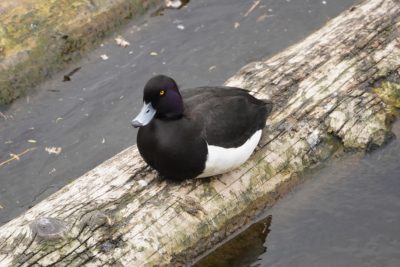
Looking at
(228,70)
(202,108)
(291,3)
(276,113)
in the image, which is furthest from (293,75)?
(291,3)

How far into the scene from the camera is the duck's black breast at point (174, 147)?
5.03 meters

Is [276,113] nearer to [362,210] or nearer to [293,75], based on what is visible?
[293,75]

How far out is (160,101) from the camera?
505 cm

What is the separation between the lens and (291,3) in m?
8.75

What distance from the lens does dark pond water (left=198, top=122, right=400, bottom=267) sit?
17.7 ft

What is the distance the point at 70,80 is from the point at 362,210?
12.5ft

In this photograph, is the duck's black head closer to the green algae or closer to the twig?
the twig

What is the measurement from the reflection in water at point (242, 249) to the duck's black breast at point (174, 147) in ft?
2.33

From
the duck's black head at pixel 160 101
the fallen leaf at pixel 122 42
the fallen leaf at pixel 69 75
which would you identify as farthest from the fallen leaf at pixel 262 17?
the duck's black head at pixel 160 101

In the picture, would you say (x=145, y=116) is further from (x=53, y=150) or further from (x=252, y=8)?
(x=252, y=8)

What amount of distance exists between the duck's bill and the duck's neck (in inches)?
2.4

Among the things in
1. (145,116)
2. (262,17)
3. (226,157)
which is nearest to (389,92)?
(226,157)

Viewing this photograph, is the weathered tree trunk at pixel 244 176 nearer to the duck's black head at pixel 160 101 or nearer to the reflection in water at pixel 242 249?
the reflection in water at pixel 242 249

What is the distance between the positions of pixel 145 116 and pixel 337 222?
1.91m
